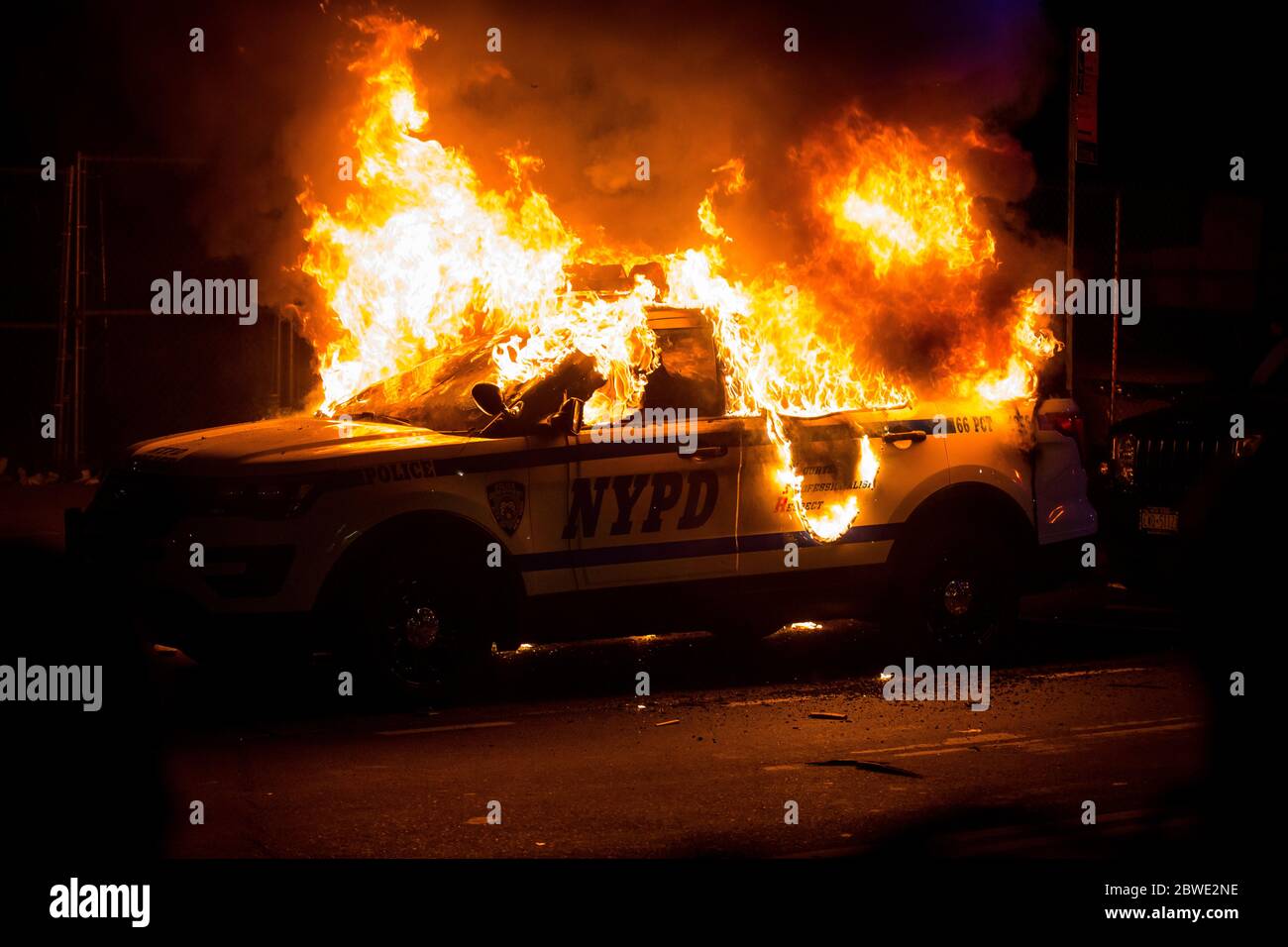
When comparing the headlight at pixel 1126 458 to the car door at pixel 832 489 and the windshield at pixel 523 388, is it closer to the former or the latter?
the car door at pixel 832 489

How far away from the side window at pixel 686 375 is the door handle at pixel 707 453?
7.5 inches

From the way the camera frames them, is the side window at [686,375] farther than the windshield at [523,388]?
Yes

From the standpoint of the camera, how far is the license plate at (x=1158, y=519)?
34.2ft

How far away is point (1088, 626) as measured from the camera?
→ 10844mm

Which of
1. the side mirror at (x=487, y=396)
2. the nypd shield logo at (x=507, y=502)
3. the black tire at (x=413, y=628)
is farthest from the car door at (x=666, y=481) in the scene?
the black tire at (x=413, y=628)

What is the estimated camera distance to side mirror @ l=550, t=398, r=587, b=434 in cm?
822

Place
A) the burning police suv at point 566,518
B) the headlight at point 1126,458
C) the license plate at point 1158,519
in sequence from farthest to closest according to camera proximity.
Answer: the headlight at point 1126,458 → the license plate at point 1158,519 → the burning police suv at point 566,518

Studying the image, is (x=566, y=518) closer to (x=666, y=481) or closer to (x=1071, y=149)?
(x=666, y=481)

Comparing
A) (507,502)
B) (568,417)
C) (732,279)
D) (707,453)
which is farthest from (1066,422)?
(507,502)

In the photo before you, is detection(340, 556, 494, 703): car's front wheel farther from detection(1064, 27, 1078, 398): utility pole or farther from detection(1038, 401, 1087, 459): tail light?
detection(1064, 27, 1078, 398): utility pole

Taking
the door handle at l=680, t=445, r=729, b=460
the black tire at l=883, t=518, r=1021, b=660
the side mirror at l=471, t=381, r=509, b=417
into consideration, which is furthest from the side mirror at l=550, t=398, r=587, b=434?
the black tire at l=883, t=518, r=1021, b=660

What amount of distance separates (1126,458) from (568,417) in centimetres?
425

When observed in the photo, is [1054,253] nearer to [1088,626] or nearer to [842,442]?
[1088,626]

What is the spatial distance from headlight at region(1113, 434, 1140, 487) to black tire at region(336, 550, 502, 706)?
4.58m
